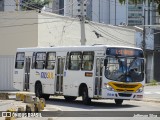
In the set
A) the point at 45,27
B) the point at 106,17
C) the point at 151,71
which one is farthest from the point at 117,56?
the point at 106,17

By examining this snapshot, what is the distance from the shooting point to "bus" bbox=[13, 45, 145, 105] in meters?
20.4

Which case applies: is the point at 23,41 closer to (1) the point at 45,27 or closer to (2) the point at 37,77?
(1) the point at 45,27

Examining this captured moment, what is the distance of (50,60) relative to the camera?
2420 cm

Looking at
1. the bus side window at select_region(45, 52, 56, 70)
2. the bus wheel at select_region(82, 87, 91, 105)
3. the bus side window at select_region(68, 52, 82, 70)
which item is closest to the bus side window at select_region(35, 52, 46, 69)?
the bus side window at select_region(45, 52, 56, 70)

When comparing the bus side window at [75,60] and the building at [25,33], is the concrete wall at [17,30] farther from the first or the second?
the bus side window at [75,60]

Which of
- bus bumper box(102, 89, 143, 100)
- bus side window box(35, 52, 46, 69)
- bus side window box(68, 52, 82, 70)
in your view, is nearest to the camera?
bus bumper box(102, 89, 143, 100)

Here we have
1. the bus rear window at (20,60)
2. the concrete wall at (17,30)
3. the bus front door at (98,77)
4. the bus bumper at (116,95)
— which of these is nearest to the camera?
the bus bumper at (116,95)

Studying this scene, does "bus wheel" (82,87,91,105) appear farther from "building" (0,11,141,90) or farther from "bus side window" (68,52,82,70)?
"building" (0,11,141,90)

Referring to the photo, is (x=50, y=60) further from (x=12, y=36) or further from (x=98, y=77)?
(x=12, y=36)

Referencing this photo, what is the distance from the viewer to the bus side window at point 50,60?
23969mm

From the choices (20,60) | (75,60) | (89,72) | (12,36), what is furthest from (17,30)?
(89,72)

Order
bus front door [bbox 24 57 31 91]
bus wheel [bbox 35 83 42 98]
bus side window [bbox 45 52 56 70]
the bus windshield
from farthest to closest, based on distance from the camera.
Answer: bus front door [bbox 24 57 31 91], bus wheel [bbox 35 83 42 98], bus side window [bbox 45 52 56 70], the bus windshield

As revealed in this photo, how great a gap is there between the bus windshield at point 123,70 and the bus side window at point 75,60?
2.08 m

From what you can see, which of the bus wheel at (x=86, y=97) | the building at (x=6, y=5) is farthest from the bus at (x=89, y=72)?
the building at (x=6, y=5)
